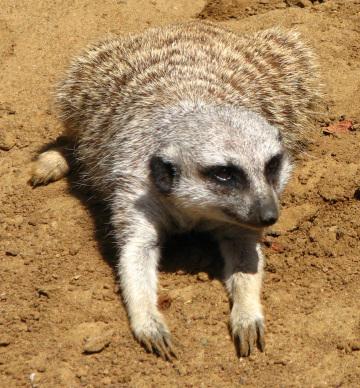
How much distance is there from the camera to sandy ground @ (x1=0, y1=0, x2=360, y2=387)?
3.50 meters

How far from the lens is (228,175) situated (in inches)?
145

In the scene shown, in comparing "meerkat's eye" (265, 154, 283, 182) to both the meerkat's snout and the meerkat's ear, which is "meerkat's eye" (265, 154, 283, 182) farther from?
the meerkat's ear

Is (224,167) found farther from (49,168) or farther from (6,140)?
(6,140)

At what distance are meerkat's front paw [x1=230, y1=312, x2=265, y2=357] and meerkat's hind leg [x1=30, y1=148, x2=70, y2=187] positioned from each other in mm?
1862

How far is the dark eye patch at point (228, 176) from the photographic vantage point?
12.0 ft

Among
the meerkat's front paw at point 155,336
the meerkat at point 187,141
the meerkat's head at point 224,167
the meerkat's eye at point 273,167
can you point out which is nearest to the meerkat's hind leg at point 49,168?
the meerkat at point 187,141

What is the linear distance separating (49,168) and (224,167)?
174cm

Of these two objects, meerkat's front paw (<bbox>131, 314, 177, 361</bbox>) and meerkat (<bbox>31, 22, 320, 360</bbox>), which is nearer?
meerkat's front paw (<bbox>131, 314, 177, 361</bbox>)

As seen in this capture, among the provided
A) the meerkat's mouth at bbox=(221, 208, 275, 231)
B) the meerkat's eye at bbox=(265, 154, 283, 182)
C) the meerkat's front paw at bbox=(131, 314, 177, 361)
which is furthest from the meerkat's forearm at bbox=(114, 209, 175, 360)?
the meerkat's eye at bbox=(265, 154, 283, 182)

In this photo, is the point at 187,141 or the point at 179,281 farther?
the point at 179,281

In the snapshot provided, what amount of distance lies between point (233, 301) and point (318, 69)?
2397 millimetres

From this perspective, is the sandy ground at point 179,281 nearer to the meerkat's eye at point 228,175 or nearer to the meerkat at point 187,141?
the meerkat at point 187,141

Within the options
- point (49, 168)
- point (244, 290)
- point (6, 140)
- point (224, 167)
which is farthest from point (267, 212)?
point (6, 140)

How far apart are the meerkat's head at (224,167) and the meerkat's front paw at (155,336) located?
2.03ft
